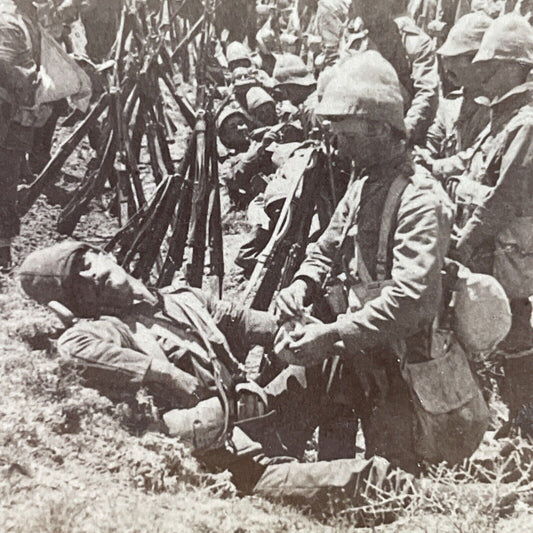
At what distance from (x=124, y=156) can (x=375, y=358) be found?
91.6 inches

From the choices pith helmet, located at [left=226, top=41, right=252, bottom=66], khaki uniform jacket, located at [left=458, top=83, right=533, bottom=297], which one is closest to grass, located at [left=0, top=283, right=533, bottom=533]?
khaki uniform jacket, located at [left=458, top=83, right=533, bottom=297]

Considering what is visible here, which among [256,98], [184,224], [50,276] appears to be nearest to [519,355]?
[50,276]

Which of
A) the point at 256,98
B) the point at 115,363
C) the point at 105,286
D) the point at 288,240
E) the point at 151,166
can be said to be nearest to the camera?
the point at 115,363

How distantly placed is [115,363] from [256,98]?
9.98ft

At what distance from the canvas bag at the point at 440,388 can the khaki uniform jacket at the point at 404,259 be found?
3 cm

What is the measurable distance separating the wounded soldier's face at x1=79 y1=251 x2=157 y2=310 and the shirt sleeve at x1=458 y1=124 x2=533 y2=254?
51.3 inches

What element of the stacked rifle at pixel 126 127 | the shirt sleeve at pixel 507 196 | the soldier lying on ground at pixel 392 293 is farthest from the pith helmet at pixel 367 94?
the stacked rifle at pixel 126 127

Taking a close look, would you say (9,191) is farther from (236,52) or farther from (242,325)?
(236,52)

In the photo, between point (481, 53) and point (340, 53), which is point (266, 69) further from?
point (481, 53)

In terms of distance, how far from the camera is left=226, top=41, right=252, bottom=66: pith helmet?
19.0 feet

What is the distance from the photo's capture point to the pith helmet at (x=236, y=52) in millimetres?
5781

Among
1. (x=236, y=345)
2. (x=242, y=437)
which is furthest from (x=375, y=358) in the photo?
→ (x=236, y=345)

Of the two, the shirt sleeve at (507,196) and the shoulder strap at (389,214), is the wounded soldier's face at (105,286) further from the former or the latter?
the shirt sleeve at (507,196)

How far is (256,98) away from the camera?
5.29 m
